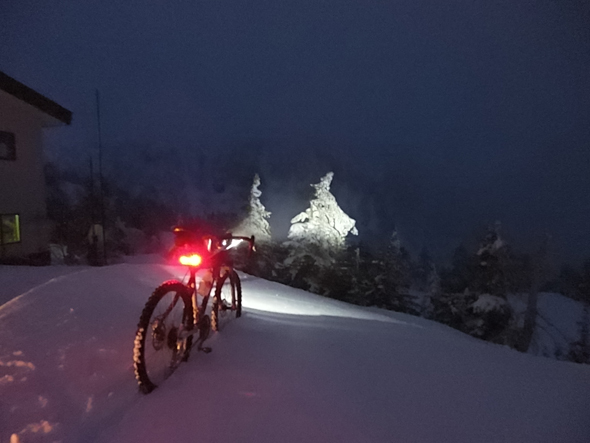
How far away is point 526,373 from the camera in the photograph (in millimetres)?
4055

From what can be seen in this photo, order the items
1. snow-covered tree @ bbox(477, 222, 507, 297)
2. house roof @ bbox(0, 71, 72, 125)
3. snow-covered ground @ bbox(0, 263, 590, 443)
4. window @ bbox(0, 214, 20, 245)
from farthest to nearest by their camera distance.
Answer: snow-covered tree @ bbox(477, 222, 507, 297), window @ bbox(0, 214, 20, 245), house roof @ bbox(0, 71, 72, 125), snow-covered ground @ bbox(0, 263, 590, 443)

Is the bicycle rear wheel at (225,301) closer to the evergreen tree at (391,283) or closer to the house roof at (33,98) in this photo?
the house roof at (33,98)

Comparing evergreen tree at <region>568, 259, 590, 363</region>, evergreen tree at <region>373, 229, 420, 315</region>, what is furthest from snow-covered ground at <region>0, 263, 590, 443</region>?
evergreen tree at <region>373, 229, 420, 315</region>

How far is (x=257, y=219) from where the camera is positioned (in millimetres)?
22391

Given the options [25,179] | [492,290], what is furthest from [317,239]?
[25,179]

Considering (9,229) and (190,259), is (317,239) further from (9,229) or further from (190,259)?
(190,259)

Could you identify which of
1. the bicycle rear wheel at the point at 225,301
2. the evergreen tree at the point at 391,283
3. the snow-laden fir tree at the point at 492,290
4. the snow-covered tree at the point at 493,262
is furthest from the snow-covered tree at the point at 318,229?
the bicycle rear wheel at the point at 225,301

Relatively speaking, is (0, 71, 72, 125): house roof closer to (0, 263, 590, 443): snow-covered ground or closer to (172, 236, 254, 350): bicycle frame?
(0, 263, 590, 443): snow-covered ground

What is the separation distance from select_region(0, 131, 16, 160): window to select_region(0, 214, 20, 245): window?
208cm

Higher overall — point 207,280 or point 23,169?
point 23,169

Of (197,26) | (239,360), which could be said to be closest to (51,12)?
(197,26)

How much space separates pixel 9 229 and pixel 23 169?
7.66 ft

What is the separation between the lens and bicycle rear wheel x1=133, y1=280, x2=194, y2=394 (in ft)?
8.87

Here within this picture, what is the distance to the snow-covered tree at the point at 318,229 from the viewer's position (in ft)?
70.8
